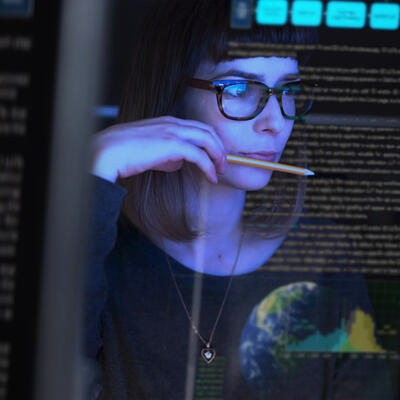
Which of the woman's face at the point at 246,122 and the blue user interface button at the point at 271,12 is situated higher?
the blue user interface button at the point at 271,12

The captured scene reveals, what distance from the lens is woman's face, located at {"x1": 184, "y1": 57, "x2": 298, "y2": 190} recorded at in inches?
21.5

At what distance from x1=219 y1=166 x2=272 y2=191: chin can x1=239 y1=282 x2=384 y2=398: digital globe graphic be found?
0.14 metres

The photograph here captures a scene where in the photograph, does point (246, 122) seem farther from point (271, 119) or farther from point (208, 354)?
point (208, 354)

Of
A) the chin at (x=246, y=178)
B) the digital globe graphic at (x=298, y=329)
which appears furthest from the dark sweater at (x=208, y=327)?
the chin at (x=246, y=178)

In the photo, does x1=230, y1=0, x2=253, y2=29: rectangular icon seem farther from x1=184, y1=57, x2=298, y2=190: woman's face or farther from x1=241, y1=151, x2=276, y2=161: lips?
x1=241, y1=151, x2=276, y2=161: lips

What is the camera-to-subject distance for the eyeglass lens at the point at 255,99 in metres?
0.55

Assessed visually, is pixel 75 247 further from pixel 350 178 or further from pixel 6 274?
pixel 350 178

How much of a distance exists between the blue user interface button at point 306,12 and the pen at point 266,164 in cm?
17

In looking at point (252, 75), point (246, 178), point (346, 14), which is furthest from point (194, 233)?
point (346, 14)

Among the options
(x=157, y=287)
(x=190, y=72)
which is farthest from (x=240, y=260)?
(x=190, y=72)

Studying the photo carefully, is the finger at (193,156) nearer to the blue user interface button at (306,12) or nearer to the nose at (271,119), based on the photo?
the nose at (271,119)

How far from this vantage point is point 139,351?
1.97 ft

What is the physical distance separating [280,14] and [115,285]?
1.28 ft

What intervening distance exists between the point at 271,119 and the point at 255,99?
3cm
